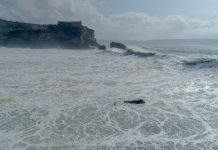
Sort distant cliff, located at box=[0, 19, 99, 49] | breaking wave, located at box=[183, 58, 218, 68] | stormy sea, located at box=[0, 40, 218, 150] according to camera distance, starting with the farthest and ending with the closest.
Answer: distant cliff, located at box=[0, 19, 99, 49]
breaking wave, located at box=[183, 58, 218, 68]
stormy sea, located at box=[0, 40, 218, 150]

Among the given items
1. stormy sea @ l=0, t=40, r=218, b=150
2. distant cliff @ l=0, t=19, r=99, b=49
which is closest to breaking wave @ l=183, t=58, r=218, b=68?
stormy sea @ l=0, t=40, r=218, b=150

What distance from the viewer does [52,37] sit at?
51.4 metres

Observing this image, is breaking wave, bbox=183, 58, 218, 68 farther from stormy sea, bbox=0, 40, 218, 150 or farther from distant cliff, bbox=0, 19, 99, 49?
distant cliff, bbox=0, 19, 99, 49

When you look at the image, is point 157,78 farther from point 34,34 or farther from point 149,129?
point 34,34

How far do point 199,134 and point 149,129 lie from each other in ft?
5.46

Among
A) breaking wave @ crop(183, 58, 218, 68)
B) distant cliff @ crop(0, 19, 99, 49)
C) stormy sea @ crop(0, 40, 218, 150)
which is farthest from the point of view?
distant cliff @ crop(0, 19, 99, 49)

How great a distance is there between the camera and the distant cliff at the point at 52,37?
48.7m

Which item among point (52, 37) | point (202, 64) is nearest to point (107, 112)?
point (202, 64)

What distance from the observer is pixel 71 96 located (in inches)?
472

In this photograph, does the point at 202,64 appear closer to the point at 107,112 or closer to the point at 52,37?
the point at 107,112

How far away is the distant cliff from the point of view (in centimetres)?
4872

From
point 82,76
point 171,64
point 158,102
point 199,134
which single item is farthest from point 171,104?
point 171,64

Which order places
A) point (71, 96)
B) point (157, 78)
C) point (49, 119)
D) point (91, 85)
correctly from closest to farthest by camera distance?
point (49, 119) → point (71, 96) → point (91, 85) → point (157, 78)

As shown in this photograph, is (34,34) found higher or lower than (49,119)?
higher
